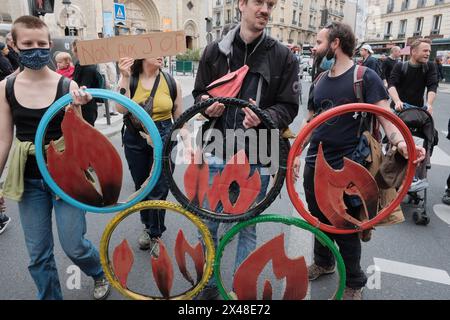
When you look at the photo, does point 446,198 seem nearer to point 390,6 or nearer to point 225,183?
point 225,183

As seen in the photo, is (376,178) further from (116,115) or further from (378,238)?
(116,115)

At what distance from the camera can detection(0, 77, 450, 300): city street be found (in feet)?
8.43

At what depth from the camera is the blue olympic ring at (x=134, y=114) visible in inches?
64.5

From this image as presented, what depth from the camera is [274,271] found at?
6.33 feet

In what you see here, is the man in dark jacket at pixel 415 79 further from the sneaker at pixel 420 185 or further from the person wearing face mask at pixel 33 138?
the person wearing face mask at pixel 33 138

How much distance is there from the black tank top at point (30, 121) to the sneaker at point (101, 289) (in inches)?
38.8

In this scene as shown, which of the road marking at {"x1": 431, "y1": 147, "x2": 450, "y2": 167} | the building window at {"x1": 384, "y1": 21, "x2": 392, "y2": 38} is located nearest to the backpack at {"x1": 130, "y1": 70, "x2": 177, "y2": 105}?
the road marking at {"x1": 431, "y1": 147, "x2": 450, "y2": 167}

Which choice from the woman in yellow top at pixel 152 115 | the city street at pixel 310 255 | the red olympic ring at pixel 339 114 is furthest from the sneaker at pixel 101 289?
the red olympic ring at pixel 339 114

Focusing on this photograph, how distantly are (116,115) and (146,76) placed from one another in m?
6.65

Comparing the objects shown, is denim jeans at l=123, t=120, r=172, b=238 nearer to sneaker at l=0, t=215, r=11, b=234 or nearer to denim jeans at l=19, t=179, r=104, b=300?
denim jeans at l=19, t=179, r=104, b=300

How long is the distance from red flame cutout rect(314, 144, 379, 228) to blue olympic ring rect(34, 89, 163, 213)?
0.83 m

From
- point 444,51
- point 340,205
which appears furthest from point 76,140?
point 444,51

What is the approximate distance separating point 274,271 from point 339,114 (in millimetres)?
972

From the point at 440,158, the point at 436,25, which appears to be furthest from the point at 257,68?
the point at 436,25
